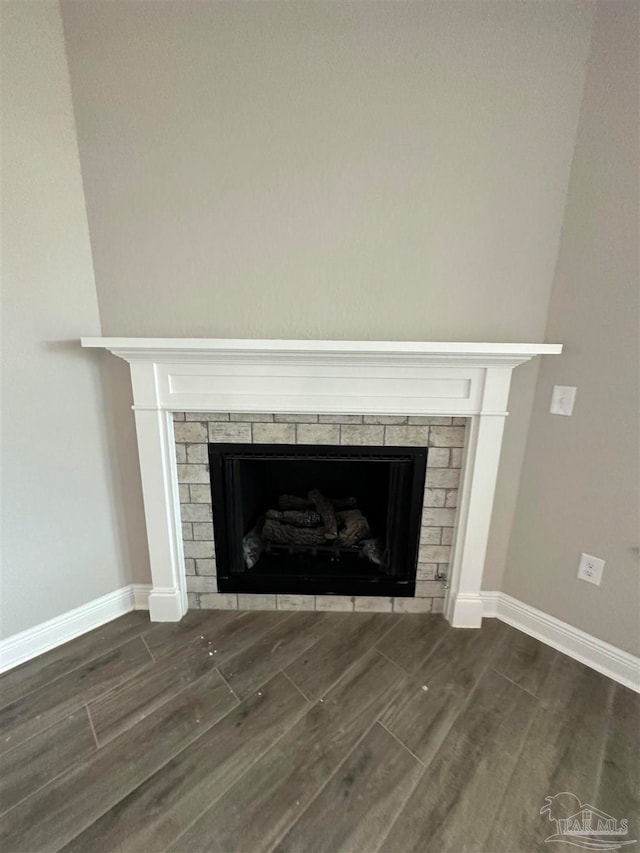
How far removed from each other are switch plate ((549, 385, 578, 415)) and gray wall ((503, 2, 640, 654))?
2cm

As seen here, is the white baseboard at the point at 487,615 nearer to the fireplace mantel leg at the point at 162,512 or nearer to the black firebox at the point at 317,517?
the fireplace mantel leg at the point at 162,512

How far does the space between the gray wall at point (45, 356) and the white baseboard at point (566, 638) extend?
200cm

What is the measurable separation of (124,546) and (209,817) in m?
1.12

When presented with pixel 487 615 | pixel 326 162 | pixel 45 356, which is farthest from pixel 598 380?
pixel 45 356

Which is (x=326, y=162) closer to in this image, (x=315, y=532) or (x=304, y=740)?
(x=315, y=532)


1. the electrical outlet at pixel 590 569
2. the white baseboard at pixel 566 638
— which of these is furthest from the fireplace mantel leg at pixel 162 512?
the electrical outlet at pixel 590 569

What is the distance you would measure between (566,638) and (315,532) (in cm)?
127

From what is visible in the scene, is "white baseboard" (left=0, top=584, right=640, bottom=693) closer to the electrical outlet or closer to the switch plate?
the electrical outlet

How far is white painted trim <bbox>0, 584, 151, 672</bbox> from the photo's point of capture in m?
1.54

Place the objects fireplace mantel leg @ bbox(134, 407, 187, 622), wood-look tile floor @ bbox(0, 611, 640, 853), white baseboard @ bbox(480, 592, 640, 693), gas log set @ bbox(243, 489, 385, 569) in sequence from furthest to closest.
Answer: gas log set @ bbox(243, 489, 385, 569) → fireplace mantel leg @ bbox(134, 407, 187, 622) → white baseboard @ bbox(480, 592, 640, 693) → wood-look tile floor @ bbox(0, 611, 640, 853)

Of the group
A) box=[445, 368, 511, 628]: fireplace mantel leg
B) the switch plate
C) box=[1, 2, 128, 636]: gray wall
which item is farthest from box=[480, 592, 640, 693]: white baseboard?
box=[1, 2, 128, 636]: gray wall

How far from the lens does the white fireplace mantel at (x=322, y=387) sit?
54.5 inches

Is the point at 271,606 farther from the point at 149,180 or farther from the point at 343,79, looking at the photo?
the point at 343,79

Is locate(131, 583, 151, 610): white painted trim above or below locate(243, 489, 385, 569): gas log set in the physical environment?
below
